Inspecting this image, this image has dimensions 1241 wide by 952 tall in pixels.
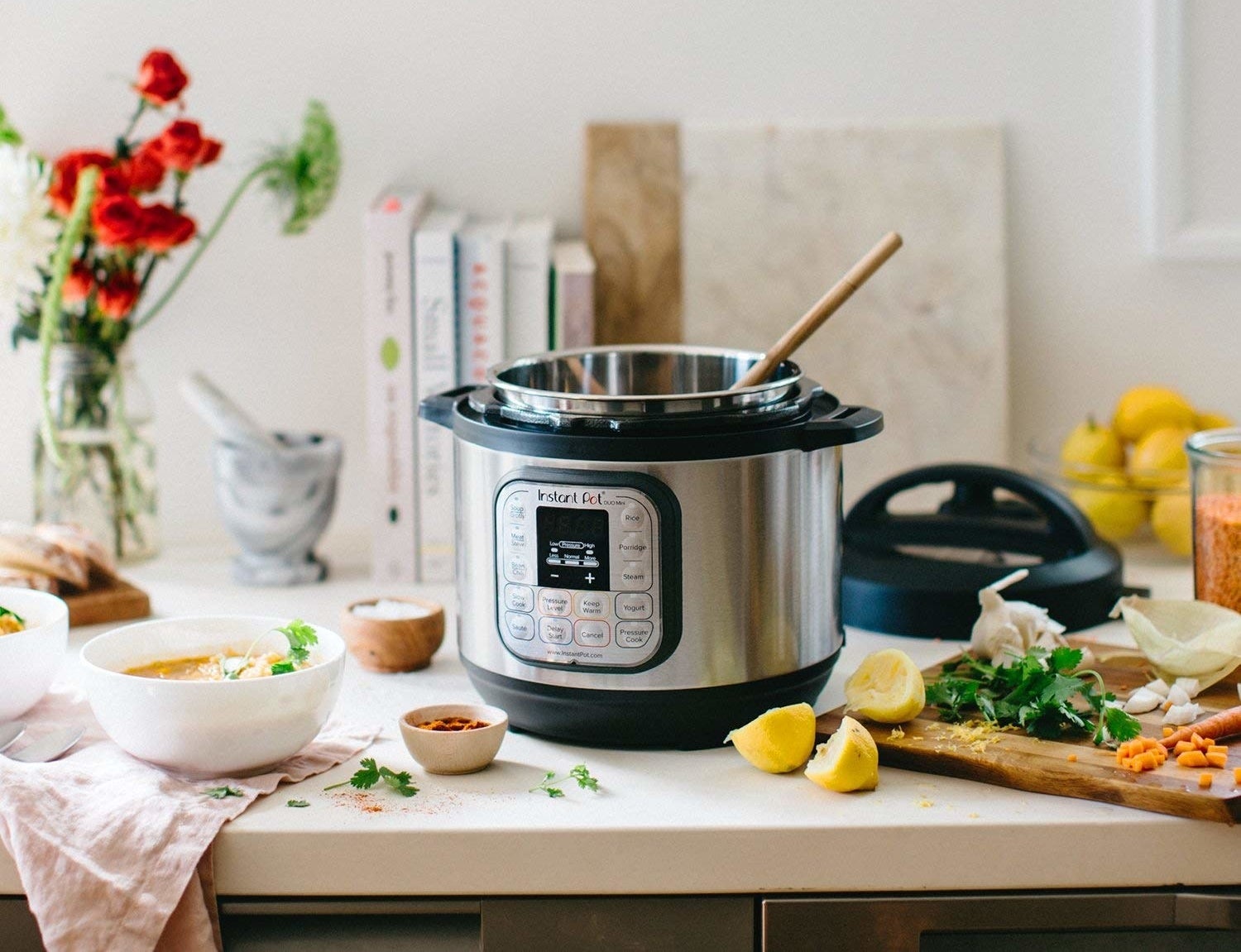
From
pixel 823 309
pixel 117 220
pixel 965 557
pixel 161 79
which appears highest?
pixel 161 79

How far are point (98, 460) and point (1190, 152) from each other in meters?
1.19

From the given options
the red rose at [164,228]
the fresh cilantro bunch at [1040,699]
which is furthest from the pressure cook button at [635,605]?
the red rose at [164,228]

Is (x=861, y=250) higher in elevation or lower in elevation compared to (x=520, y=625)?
higher

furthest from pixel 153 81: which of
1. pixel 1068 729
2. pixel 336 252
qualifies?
pixel 1068 729

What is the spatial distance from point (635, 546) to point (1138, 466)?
2.49ft

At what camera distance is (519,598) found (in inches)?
37.9

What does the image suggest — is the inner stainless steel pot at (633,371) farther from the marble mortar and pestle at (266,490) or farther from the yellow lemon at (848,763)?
the marble mortar and pestle at (266,490)

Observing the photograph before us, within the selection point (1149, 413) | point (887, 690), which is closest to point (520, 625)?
point (887, 690)

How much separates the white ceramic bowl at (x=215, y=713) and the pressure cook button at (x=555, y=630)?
0.13 meters

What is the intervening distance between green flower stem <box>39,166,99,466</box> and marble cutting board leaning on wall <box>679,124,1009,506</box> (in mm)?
602

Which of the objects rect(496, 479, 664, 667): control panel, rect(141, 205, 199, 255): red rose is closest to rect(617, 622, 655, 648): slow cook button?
rect(496, 479, 664, 667): control panel

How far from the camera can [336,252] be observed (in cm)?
156

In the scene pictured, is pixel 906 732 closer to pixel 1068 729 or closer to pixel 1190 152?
pixel 1068 729

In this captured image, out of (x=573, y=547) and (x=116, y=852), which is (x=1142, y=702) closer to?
(x=573, y=547)
